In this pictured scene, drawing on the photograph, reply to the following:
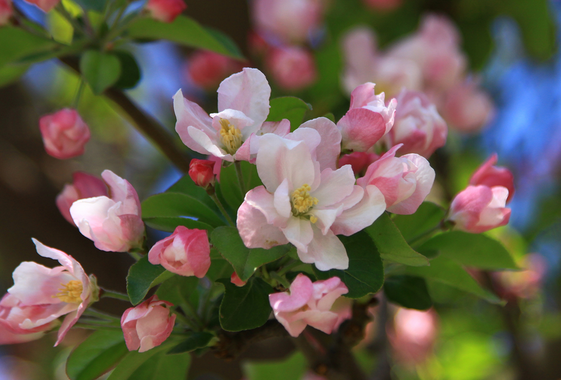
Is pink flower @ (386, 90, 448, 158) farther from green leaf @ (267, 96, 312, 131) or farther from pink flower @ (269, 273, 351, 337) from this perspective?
pink flower @ (269, 273, 351, 337)

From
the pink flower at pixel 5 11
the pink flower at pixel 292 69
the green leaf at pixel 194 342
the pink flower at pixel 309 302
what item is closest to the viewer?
the pink flower at pixel 309 302

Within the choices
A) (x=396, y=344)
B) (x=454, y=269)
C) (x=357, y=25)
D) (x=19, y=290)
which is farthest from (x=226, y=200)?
(x=396, y=344)

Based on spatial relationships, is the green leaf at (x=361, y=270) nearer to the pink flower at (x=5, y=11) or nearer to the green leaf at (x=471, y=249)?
the green leaf at (x=471, y=249)

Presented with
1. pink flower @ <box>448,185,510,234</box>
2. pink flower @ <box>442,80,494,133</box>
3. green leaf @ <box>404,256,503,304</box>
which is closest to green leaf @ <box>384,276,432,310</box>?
green leaf @ <box>404,256,503,304</box>

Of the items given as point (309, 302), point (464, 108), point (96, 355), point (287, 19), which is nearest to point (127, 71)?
point (96, 355)

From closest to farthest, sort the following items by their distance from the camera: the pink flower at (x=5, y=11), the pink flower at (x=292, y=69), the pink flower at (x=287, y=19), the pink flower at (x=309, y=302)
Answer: the pink flower at (x=309, y=302), the pink flower at (x=5, y=11), the pink flower at (x=292, y=69), the pink flower at (x=287, y=19)

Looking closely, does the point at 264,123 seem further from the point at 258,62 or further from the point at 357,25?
the point at 357,25

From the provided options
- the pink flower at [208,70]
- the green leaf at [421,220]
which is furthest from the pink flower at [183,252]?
the pink flower at [208,70]
